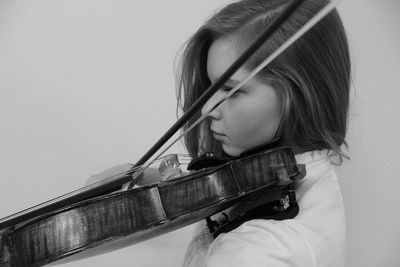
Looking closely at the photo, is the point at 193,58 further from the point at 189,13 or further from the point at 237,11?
the point at 189,13

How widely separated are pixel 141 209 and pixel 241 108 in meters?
0.21

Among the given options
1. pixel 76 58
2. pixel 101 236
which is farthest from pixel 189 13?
pixel 101 236

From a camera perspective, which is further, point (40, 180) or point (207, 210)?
point (40, 180)

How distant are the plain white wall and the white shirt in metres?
0.48

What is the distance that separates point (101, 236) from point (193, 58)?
0.37 m

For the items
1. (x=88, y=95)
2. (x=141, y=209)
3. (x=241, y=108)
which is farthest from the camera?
(x=88, y=95)

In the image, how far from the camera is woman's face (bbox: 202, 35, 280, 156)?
675mm

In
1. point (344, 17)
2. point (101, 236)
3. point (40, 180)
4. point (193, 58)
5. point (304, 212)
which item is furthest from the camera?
point (40, 180)

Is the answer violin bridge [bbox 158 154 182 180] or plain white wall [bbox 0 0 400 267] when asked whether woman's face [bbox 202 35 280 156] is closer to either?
violin bridge [bbox 158 154 182 180]

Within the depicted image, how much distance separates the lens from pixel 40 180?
1177 mm

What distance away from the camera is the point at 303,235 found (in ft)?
2.00

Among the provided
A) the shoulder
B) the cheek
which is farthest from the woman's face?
the shoulder

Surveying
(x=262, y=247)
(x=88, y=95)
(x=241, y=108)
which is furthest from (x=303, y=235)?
(x=88, y=95)

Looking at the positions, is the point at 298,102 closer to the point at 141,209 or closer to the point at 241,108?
the point at 241,108
